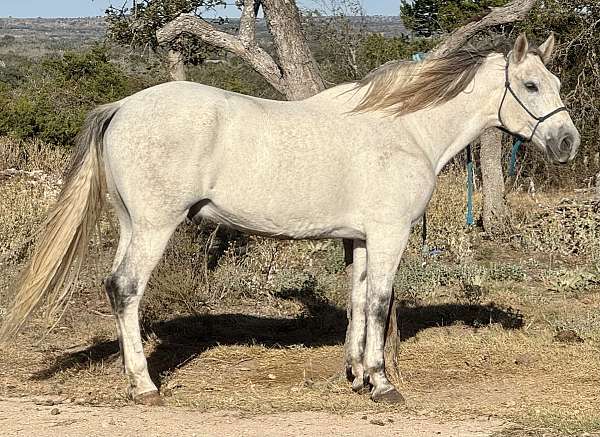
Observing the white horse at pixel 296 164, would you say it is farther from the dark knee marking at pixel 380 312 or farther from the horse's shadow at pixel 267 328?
the horse's shadow at pixel 267 328

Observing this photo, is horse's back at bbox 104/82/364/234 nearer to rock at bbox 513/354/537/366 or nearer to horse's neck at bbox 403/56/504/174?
horse's neck at bbox 403/56/504/174

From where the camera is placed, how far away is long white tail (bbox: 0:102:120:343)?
4988 mm

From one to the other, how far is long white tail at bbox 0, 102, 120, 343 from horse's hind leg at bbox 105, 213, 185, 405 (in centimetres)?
32

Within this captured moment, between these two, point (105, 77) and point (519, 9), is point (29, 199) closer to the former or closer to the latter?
point (519, 9)

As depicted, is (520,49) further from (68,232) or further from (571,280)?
(571,280)

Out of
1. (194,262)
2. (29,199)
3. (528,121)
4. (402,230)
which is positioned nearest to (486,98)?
(528,121)

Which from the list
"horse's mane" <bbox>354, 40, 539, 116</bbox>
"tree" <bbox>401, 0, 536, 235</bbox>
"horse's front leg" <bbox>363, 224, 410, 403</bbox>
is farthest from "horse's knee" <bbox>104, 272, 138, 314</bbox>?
"tree" <bbox>401, 0, 536, 235</bbox>

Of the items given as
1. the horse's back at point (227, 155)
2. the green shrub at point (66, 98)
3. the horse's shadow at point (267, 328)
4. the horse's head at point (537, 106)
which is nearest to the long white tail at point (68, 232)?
the horse's back at point (227, 155)

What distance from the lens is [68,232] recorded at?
16.6ft

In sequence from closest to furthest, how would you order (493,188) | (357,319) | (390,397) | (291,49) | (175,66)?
1. (390,397)
2. (357,319)
3. (291,49)
4. (175,66)
5. (493,188)

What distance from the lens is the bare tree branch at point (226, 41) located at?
6.28m

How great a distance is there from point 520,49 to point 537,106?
359 millimetres

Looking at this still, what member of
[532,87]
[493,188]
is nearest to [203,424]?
[532,87]

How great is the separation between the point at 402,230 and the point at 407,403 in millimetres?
1028
